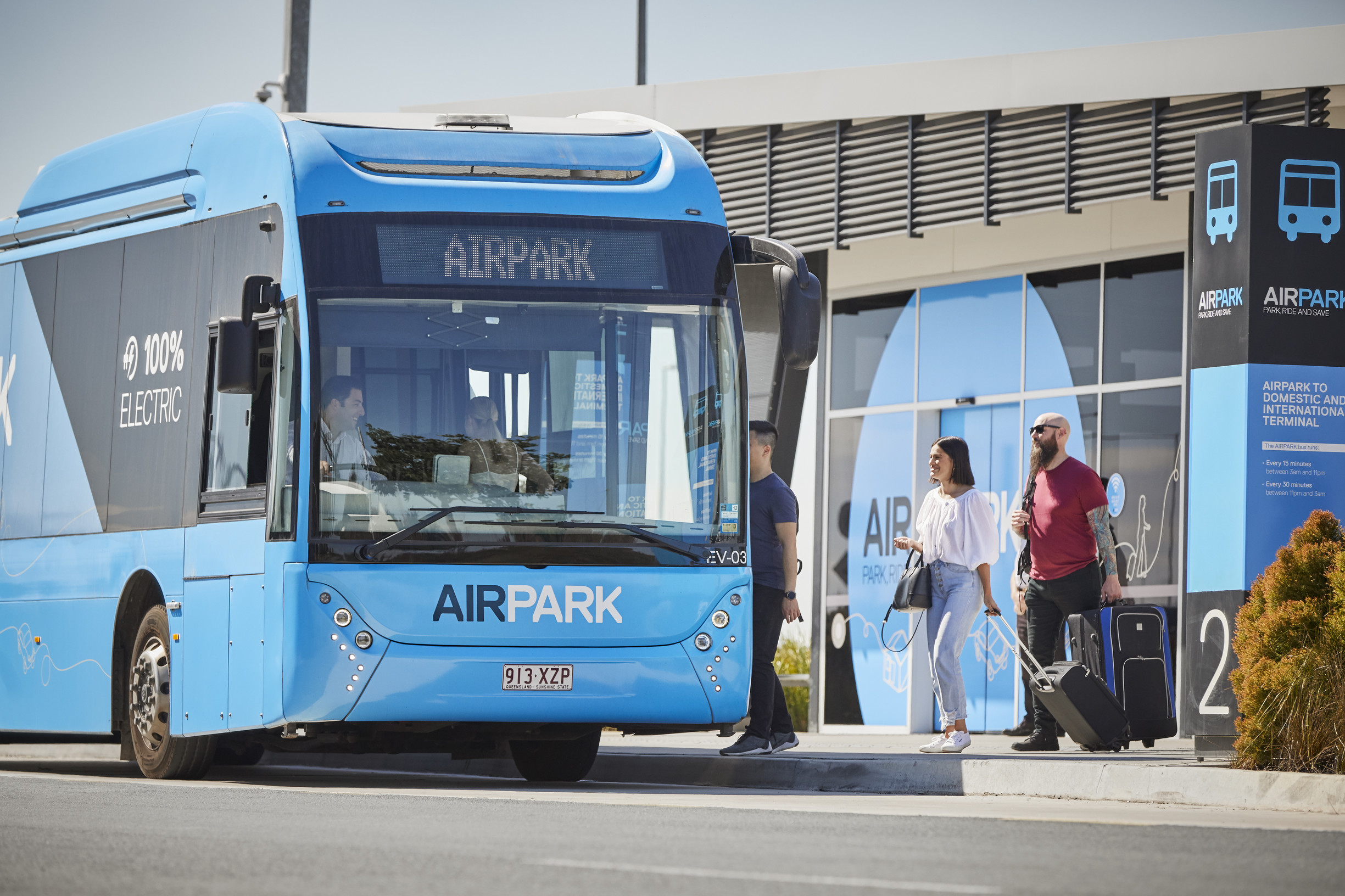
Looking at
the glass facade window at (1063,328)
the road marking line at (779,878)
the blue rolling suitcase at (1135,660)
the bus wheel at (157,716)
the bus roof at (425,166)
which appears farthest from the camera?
the glass facade window at (1063,328)

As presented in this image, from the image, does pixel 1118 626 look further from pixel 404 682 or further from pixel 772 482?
pixel 404 682

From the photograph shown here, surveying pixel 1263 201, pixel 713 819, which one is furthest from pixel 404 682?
pixel 1263 201

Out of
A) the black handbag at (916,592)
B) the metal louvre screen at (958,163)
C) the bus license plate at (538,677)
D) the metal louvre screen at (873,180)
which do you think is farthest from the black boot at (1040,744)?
the metal louvre screen at (873,180)

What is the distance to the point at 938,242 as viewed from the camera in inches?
703

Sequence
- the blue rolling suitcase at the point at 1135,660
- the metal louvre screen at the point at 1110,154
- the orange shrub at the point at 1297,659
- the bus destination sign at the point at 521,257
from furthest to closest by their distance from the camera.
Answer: the metal louvre screen at the point at 1110,154
the blue rolling suitcase at the point at 1135,660
the bus destination sign at the point at 521,257
the orange shrub at the point at 1297,659

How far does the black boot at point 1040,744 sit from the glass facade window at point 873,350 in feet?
19.9

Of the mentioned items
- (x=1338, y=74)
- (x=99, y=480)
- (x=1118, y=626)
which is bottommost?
(x=1118, y=626)

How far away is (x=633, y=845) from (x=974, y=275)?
10838 mm

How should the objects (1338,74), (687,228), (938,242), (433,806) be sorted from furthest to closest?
1. (938,242)
2. (1338,74)
3. (687,228)
4. (433,806)

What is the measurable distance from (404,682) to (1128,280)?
26.3 ft

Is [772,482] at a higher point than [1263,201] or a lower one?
lower

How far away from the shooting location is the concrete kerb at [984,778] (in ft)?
31.4

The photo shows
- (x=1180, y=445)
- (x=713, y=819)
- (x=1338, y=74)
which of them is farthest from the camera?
(x=1180, y=445)

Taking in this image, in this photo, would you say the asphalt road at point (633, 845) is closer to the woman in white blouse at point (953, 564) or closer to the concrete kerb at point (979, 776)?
the concrete kerb at point (979, 776)
